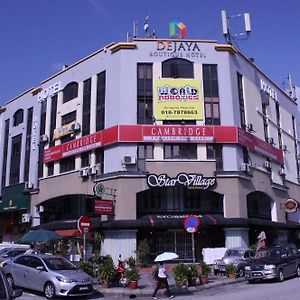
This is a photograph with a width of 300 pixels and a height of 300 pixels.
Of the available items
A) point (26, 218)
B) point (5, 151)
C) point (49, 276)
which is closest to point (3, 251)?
point (49, 276)

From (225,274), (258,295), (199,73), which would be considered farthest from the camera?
(199,73)

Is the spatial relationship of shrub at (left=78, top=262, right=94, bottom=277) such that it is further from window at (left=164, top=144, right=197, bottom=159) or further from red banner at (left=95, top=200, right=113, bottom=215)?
window at (left=164, top=144, right=197, bottom=159)

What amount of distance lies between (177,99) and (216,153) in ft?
16.6

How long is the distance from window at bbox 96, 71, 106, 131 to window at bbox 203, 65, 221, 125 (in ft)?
26.6

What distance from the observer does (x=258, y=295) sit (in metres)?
16.1

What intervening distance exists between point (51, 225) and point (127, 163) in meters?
9.46

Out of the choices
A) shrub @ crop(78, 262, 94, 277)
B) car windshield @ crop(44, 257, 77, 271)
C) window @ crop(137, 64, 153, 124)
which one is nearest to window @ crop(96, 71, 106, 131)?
window @ crop(137, 64, 153, 124)

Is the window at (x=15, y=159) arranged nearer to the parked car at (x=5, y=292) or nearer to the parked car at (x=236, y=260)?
the parked car at (x=236, y=260)

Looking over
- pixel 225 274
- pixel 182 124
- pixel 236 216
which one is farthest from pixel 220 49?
pixel 225 274

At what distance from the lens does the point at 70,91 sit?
40062 mm

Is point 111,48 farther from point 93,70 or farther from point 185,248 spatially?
point 185,248

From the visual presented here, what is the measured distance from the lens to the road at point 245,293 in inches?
623

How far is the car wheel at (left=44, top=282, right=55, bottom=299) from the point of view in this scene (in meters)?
16.3

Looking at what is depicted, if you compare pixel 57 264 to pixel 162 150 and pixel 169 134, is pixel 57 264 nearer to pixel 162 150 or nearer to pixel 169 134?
pixel 162 150
